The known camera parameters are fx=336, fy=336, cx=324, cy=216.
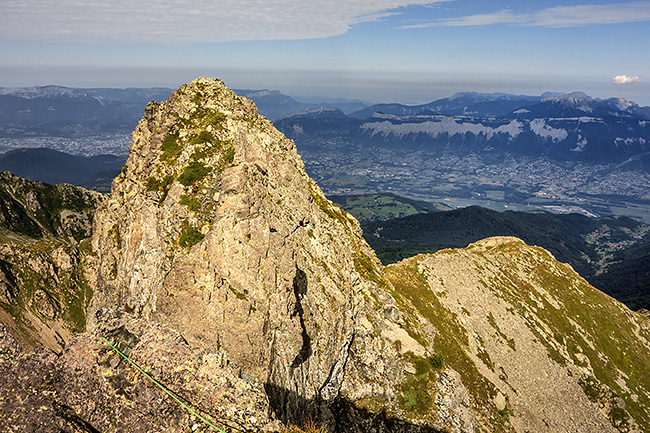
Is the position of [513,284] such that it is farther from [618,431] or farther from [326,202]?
[326,202]

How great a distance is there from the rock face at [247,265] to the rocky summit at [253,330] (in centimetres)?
23

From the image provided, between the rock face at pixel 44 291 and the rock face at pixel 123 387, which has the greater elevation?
the rock face at pixel 123 387

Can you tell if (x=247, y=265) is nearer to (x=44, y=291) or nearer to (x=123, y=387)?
(x=123, y=387)

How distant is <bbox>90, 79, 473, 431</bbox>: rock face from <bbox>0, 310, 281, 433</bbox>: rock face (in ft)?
30.0

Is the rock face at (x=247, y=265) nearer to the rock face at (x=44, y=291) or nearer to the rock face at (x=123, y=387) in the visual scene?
the rock face at (x=123, y=387)

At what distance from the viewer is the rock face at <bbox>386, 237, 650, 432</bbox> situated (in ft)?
261

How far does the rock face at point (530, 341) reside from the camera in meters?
79.7

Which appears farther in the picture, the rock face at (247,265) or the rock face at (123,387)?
the rock face at (247,265)

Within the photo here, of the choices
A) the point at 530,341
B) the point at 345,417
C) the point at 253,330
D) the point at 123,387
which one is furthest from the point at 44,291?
the point at 530,341

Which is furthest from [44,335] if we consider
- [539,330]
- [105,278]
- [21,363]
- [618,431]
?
[618,431]

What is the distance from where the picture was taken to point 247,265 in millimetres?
37125

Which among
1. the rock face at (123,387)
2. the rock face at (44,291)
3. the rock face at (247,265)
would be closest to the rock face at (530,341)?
the rock face at (247,265)

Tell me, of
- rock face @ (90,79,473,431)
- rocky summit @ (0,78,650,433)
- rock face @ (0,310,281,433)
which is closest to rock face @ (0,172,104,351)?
rocky summit @ (0,78,650,433)

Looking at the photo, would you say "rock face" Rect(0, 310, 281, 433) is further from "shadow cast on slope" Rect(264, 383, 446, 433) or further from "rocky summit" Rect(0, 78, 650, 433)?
"shadow cast on slope" Rect(264, 383, 446, 433)
